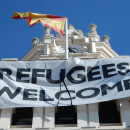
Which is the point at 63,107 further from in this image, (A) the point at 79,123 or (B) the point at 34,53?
(B) the point at 34,53

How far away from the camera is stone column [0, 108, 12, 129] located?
17327 mm

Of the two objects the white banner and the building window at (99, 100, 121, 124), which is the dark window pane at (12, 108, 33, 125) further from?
the building window at (99, 100, 121, 124)

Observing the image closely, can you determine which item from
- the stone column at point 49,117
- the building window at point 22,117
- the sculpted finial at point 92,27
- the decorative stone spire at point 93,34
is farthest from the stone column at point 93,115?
the sculpted finial at point 92,27

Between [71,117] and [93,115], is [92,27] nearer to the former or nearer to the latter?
[71,117]

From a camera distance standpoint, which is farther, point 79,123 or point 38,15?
point 38,15

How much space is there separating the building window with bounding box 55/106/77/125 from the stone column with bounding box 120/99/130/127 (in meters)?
2.34

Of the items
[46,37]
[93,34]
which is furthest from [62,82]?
[93,34]

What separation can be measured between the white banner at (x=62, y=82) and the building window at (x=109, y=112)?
2.15ft

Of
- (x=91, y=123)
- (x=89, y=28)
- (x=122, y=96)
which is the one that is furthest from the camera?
(x=89, y=28)

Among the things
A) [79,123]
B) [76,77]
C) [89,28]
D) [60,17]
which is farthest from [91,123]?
[89,28]

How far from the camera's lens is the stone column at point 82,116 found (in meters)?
17.2

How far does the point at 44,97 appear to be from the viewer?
19031 mm

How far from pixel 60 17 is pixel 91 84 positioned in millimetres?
7502

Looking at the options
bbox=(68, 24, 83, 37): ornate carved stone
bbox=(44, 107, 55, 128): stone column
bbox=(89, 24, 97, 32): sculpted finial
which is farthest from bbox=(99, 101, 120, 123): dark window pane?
bbox=(89, 24, 97, 32): sculpted finial
